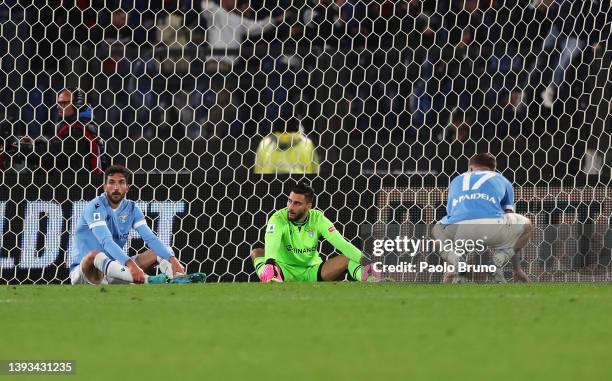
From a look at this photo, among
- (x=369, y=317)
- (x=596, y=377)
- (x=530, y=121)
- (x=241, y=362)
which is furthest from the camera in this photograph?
(x=530, y=121)

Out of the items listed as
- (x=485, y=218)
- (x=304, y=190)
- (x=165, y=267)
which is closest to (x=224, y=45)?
(x=304, y=190)

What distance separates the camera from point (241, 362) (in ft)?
12.1

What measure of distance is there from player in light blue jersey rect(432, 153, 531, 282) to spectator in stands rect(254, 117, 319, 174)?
1884mm

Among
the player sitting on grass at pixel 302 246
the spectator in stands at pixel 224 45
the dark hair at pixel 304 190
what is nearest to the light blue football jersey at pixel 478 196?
the player sitting on grass at pixel 302 246

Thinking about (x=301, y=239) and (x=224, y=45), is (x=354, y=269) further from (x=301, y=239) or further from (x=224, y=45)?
(x=224, y=45)

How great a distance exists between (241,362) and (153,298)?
2727 millimetres

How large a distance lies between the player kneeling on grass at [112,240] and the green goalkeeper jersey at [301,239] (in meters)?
0.65

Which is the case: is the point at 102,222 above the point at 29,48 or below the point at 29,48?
below

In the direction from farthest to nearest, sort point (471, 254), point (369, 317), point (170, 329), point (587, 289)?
A: point (471, 254) < point (587, 289) < point (369, 317) < point (170, 329)

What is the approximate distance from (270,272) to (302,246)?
0.55 metres

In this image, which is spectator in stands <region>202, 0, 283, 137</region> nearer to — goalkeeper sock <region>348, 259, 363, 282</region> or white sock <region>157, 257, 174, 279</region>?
white sock <region>157, 257, 174, 279</region>

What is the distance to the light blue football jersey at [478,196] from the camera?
851 centimetres

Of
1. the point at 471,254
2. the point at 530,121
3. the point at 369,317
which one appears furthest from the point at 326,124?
the point at 369,317

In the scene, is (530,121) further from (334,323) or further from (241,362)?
(241,362)
